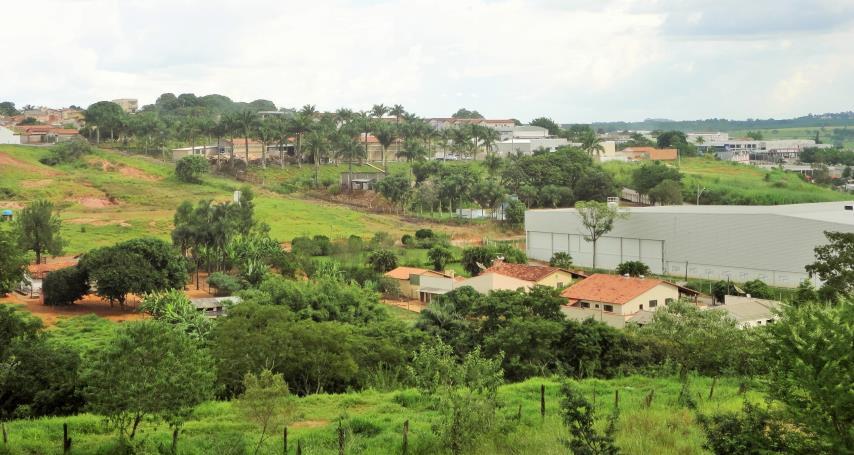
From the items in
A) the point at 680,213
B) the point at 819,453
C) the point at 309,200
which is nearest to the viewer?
the point at 819,453

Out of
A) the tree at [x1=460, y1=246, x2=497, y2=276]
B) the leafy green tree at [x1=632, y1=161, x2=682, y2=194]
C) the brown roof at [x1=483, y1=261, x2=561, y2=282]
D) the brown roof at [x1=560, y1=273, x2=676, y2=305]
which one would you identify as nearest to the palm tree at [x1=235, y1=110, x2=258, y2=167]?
the leafy green tree at [x1=632, y1=161, x2=682, y2=194]

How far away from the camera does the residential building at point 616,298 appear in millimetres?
39500

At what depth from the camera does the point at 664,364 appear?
26.9 m

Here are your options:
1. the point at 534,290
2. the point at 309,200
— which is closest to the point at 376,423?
the point at 534,290

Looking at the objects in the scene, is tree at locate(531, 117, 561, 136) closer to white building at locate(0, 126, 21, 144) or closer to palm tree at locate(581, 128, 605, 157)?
palm tree at locate(581, 128, 605, 157)

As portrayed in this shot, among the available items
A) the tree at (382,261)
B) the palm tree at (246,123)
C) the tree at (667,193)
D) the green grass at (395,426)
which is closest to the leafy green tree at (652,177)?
the tree at (667,193)

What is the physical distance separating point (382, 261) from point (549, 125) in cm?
11009

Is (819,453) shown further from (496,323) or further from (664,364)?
(496,323)

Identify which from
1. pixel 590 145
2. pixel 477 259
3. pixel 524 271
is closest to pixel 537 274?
pixel 524 271

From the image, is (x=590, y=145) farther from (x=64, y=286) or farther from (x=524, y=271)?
(x=64, y=286)

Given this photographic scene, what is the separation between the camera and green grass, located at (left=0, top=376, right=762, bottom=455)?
53.9ft

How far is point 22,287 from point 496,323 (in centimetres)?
2596

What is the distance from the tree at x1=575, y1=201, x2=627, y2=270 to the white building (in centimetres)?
6414

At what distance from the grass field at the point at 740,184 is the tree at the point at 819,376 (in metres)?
77.5
